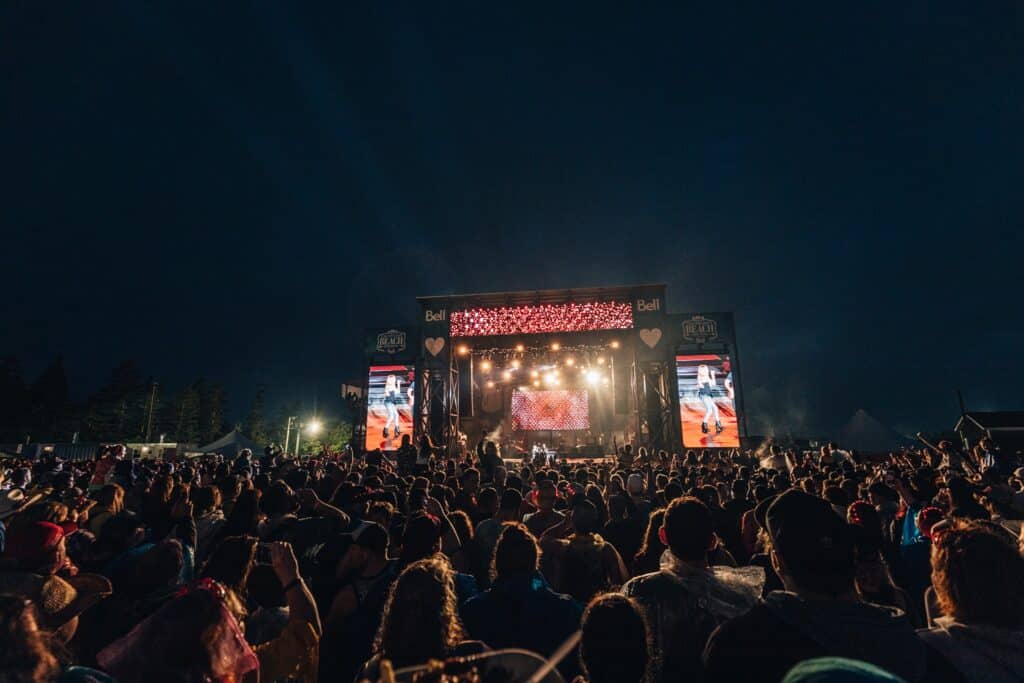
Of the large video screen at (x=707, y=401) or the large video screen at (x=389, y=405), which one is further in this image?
the large video screen at (x=389, y=405)

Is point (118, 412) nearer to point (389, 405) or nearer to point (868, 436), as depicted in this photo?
point (389, 405)

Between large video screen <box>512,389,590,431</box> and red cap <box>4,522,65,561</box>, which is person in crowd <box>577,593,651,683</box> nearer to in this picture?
red cap <box>4,522,65,561</box>

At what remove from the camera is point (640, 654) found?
1.77m

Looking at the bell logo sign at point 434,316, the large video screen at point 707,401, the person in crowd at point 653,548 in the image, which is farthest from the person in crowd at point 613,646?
the bell logo sign at point 434,316

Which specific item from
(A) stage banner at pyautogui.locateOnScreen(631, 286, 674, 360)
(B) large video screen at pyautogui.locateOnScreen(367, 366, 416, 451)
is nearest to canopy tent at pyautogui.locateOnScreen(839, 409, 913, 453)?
(A) stage banner at pyautogui.locateOnScreen(631, 286, 674, 360)

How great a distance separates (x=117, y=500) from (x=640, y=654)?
6.75m

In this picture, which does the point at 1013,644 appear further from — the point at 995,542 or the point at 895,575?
the point at 895,575

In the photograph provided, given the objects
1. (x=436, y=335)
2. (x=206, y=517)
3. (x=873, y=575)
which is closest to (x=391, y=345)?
(x=436, y=335)

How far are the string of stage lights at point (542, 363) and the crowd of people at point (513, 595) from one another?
23.4 m

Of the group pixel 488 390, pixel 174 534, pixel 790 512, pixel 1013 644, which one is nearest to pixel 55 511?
pixel 174 534

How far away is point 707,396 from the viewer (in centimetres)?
2788

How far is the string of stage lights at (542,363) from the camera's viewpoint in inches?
1180

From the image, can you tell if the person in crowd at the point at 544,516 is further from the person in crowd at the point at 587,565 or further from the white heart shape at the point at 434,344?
the white heart shape at the point at 434,344

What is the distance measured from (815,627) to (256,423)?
9771 centimetres
